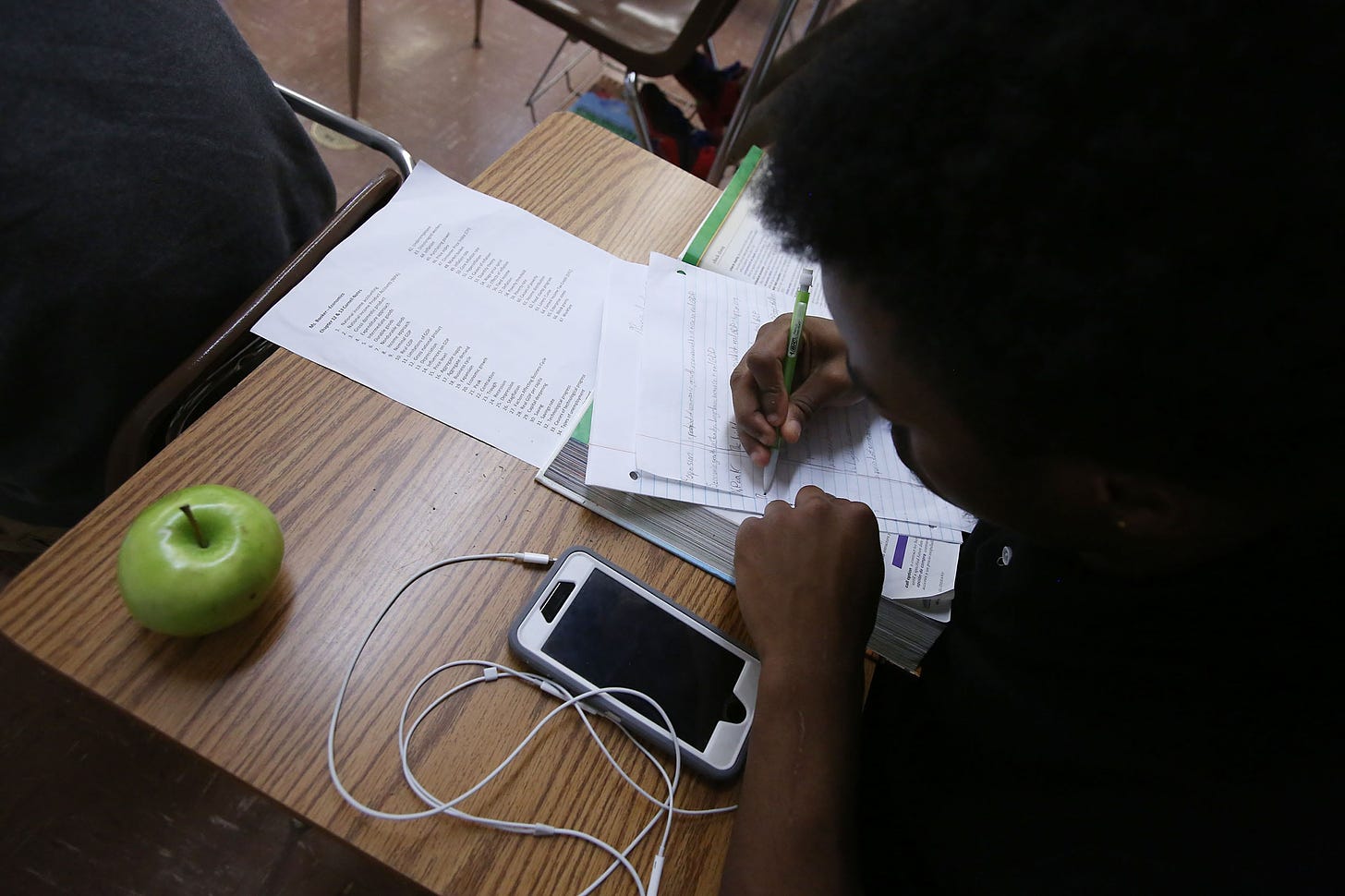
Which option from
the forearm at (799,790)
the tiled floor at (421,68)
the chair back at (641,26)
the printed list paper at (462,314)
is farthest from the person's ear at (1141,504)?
the tiled floor at (421,68)

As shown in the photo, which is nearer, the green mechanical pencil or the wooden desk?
the wooden desk

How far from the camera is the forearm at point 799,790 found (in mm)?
491

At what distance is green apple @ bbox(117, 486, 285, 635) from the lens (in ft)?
1.62

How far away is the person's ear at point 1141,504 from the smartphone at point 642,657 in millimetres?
296

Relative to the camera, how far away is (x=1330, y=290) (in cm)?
29

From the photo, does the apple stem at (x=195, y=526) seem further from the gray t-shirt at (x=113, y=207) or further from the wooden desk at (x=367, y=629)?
the gray t-shirt at (x=113, y=207)

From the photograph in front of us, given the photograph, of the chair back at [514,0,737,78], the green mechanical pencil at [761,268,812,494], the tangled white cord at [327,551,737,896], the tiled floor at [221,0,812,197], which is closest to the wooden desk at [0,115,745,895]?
the tangled white cord at [327,551,737,896]

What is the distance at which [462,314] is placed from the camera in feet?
→ 2.50

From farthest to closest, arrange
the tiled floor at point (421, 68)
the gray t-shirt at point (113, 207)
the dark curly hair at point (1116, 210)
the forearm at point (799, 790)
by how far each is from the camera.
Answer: the tiled floor at point (421, 68), the gray t-shirt at point (113, 207), the forearm at point (799, 790), the dark curly hair at point (1116, 210)

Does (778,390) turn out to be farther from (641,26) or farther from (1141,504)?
(641,26)

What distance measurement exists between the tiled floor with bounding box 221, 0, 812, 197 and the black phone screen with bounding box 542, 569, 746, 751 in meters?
1.75

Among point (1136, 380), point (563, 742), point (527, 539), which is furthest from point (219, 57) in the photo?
point (1136, 380)

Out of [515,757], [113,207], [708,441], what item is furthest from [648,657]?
[113,207]

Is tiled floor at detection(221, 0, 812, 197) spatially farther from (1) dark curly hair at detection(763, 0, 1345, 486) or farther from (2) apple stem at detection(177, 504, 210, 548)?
(1) dark curly hair at detection(763, 0, 1345, 486)
